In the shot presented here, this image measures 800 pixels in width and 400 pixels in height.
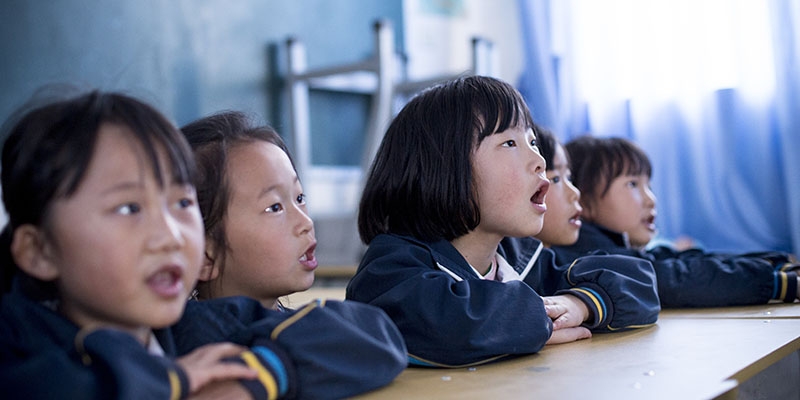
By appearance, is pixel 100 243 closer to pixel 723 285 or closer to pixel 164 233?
pixel 164 233

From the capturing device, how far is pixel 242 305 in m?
0.85

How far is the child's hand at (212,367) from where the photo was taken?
26.8 inches

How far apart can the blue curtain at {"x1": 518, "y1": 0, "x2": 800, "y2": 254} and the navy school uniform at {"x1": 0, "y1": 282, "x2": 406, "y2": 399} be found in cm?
240

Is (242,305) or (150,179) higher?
(150,179)

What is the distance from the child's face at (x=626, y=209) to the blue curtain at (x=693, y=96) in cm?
110

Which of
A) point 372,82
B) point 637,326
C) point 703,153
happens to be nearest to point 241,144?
point 637,326

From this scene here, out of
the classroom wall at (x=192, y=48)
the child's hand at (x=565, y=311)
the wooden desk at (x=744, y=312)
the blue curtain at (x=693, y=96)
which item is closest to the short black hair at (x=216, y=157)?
the child's hand at (x=565, y=311)

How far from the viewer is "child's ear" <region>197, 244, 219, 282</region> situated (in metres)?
1.06

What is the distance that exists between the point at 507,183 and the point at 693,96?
212 cm

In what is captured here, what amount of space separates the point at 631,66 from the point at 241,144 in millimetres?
2432

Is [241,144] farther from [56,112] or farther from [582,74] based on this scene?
[582,74]

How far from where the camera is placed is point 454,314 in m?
0.98

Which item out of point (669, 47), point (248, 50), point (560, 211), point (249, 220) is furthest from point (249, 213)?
point (669, 47)

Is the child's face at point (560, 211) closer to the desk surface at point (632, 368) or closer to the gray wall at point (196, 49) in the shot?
the desk surface at point (632, 368)
